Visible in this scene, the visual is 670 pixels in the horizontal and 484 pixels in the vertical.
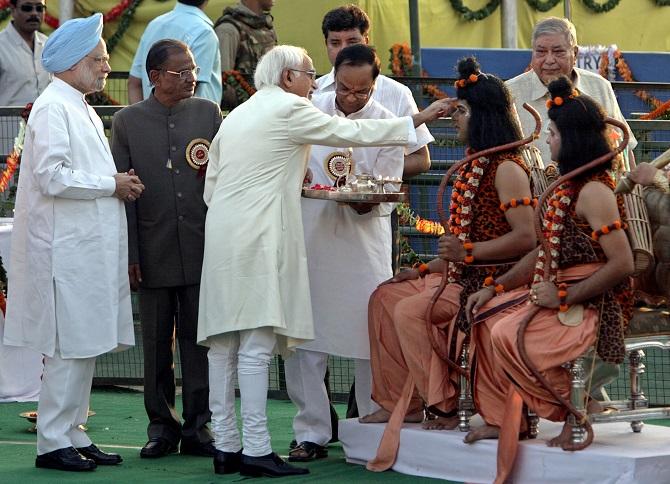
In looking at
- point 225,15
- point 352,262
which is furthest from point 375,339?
point 225,15

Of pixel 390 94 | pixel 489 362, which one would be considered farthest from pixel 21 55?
pixel 489 362

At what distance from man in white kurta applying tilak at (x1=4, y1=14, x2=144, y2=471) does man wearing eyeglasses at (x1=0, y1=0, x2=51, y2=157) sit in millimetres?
3983

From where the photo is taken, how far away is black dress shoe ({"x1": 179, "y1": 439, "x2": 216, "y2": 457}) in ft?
23.4

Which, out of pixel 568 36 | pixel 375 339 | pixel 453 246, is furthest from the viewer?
pixel 568 36

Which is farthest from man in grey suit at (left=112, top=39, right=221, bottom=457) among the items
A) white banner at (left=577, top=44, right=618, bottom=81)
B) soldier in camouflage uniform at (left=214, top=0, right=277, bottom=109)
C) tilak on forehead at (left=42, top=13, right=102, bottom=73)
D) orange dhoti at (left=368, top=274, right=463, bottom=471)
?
white banner at (left=577, top=44, right=618, bottom=81)

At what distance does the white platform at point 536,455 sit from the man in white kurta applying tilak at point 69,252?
1.27 m

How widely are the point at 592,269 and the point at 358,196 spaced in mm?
1231

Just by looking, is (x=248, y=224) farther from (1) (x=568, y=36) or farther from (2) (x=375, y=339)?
(1) (x=568, y=36)

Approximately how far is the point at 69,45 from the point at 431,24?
25.4ft

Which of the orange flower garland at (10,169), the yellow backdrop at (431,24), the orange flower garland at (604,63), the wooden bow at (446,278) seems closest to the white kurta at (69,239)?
the wooden bow at (446,278)

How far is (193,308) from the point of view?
282 inches

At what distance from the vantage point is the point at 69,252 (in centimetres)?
679

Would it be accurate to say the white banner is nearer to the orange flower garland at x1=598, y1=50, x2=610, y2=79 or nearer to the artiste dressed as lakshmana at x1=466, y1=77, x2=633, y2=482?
the orange flower garland at x1=598, y1=50, x2=610, y2=79

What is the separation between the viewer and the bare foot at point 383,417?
671cm
